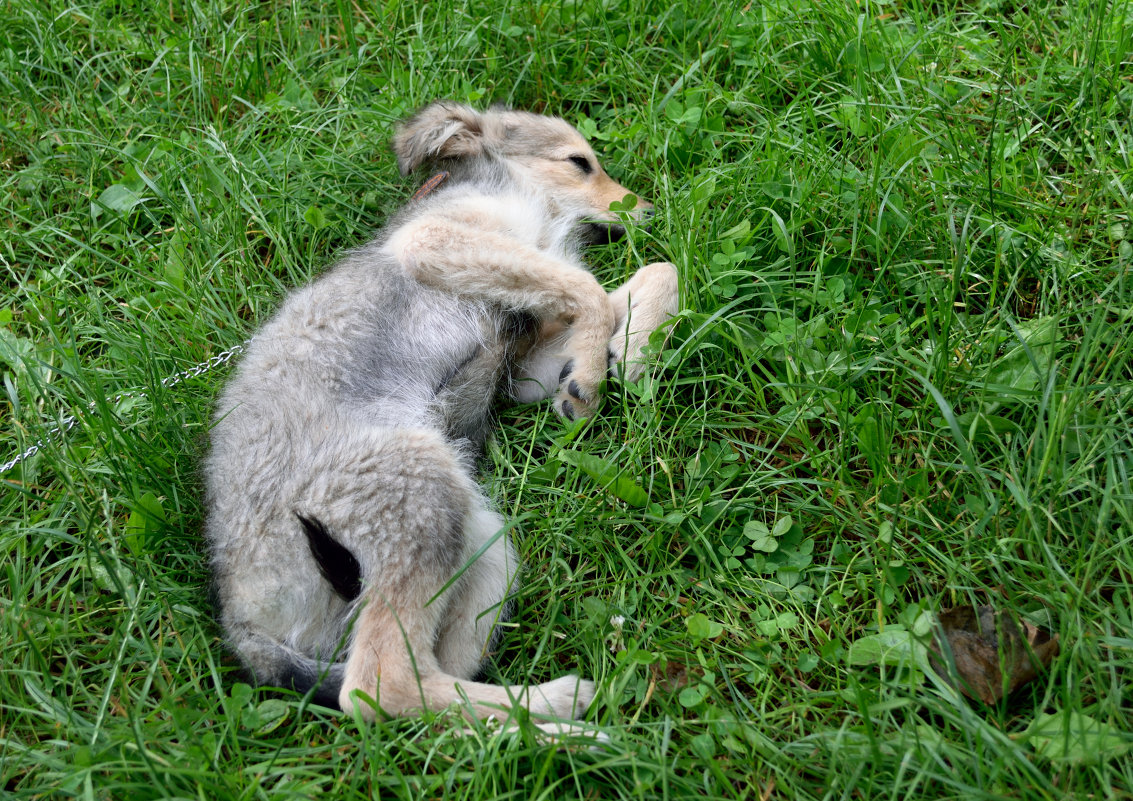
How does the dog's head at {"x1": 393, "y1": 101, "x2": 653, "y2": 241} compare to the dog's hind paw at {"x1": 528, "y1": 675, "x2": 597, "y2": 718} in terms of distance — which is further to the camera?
the dog's head at {"x1": 393, "y1": 101, "x2": 653, "y2": 241}

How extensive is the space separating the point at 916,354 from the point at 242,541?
2.27m

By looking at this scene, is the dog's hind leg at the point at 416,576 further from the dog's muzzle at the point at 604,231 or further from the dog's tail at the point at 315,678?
the dog's muzzle at the point at 604,231

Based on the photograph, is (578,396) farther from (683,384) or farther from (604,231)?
(604,231)

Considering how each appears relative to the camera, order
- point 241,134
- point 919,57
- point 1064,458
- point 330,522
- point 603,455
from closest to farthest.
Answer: point 1064,458
point 330,522
point 603,455
point 919,57
point 241,134

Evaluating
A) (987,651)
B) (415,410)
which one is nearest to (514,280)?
(415,410)

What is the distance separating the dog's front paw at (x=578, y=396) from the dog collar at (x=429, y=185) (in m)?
1.19

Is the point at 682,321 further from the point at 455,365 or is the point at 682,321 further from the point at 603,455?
the point at 455,365

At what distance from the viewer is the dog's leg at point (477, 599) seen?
2.68m

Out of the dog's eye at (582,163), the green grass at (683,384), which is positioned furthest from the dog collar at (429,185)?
the dog's eye at (582,163)

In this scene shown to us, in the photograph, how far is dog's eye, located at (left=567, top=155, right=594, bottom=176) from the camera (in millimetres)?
3965

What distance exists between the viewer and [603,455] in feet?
10.2

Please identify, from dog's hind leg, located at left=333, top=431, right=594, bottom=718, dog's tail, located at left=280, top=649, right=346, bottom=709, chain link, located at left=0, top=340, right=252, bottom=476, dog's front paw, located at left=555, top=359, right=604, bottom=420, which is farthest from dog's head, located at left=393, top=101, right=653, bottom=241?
dog's tail, located at left=280, top=649, right=346, bottom=709

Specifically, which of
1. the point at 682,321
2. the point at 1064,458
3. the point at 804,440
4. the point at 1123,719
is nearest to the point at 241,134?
the point at 682,321

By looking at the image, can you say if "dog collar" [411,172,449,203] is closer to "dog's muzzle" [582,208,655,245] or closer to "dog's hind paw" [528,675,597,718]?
"dog's muzzle" [582,208,655,245]
